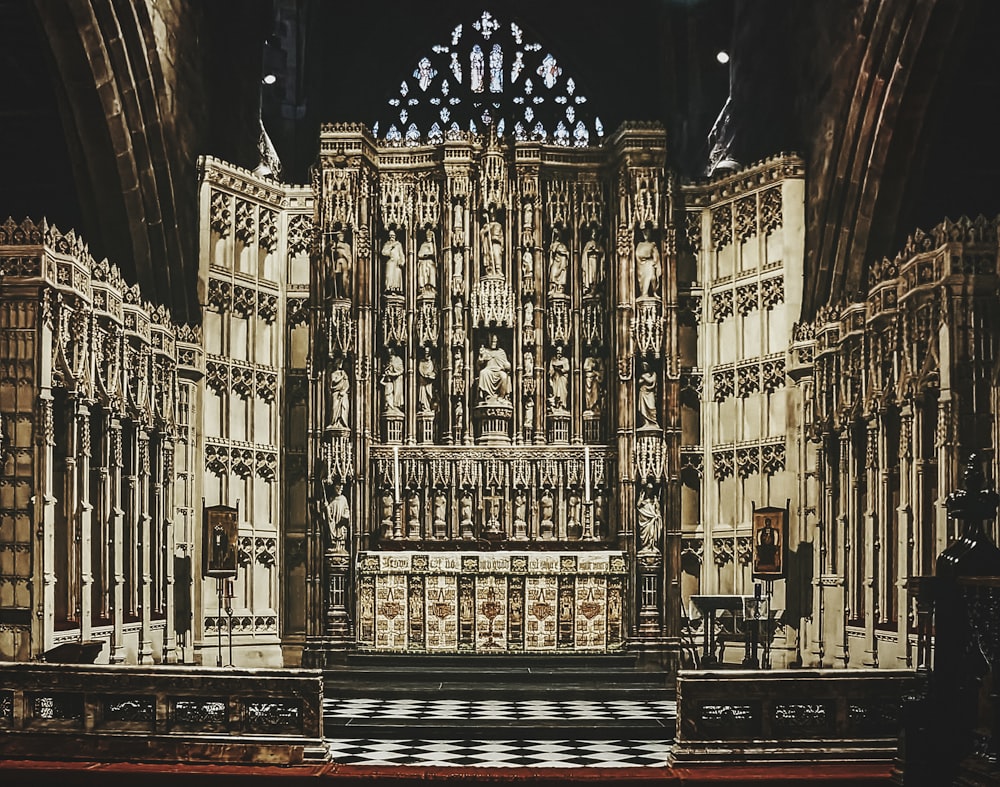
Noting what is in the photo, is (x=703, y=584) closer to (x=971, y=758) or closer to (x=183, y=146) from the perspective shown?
(x=183, y=146)

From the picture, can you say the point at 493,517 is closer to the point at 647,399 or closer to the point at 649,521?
the point at 649,521

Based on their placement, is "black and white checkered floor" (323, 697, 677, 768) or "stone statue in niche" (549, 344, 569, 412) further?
"stone statue in niche" (549, 344, 569, 412)

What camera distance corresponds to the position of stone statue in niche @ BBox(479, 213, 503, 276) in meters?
18.4

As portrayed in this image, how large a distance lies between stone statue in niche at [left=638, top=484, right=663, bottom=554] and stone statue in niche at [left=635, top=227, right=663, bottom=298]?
8.66ft

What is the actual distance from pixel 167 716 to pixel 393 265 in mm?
10516

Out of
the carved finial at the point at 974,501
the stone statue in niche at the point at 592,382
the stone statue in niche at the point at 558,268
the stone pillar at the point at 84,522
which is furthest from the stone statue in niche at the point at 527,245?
the carved finial at the point at 974,501

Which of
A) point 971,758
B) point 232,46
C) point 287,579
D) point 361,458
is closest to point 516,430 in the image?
point 361,458

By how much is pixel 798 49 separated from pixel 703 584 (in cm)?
740

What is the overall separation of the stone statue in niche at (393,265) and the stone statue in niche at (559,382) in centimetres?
237

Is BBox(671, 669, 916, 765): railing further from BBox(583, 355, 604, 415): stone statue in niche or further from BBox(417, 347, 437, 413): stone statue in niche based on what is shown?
BBox(417, 347, 437, 413): stone statue in niche

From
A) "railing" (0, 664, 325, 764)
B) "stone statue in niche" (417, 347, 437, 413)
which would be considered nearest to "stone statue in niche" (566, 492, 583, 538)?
"stone statue in niche" (417, 347, 437, 413)

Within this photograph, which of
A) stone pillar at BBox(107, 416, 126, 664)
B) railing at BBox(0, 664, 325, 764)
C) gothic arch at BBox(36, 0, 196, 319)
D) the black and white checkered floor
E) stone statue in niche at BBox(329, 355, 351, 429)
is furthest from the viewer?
stone statue in niche at BBox(329, 355, 351, 429)

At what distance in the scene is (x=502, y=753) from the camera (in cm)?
1104

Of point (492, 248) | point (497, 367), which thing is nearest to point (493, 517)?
point (497, 367)
